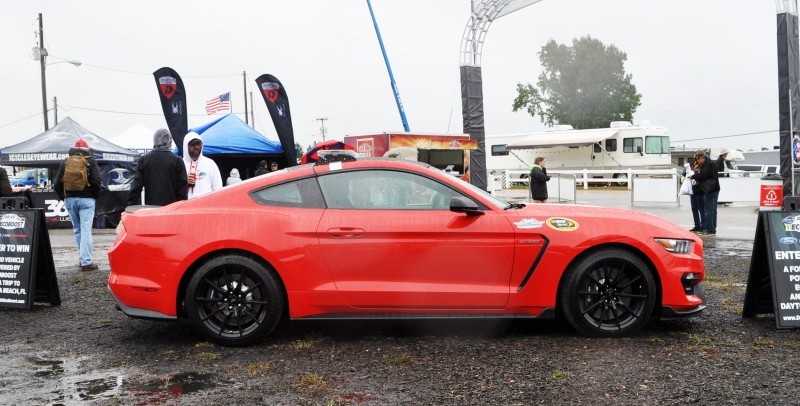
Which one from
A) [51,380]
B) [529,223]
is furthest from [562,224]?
[51,380]

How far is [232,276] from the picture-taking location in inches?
196

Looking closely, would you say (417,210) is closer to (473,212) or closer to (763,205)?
(473,212)

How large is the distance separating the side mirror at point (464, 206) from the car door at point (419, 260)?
4 cm

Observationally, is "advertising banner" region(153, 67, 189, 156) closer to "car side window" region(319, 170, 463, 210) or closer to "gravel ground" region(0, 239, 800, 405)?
"gravel ground" region(0, 239, 800, 405)

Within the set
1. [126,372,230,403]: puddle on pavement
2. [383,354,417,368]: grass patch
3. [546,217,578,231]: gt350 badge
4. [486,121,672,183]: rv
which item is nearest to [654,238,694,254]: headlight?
[546,217,578,231]: gt350 badge

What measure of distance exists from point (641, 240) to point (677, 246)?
30 centimetres

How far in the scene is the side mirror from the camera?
4.92 m

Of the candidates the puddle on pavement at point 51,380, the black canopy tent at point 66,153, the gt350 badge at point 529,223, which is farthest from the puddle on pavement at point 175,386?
the black canopy tent at point 66,153

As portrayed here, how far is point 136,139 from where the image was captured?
82.8ft

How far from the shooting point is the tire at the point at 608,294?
4988 mm

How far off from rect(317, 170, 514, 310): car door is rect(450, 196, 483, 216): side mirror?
0.12 ft

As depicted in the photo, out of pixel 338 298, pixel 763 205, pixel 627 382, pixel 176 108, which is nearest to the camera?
pixel 627 382

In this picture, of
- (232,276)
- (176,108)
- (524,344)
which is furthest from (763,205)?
(232,276)

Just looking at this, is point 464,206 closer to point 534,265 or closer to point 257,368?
point 534,265
